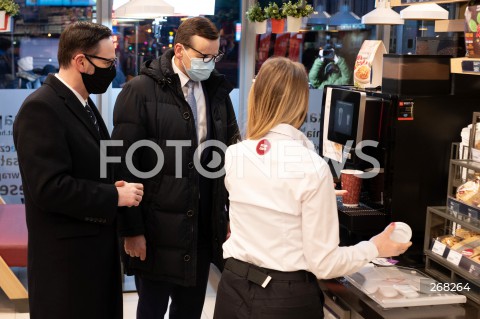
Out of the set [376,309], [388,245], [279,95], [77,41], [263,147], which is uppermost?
[77,41]

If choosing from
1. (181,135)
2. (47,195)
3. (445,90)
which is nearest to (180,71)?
(181,135)

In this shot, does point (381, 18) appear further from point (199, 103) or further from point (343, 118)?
point (199, 103)

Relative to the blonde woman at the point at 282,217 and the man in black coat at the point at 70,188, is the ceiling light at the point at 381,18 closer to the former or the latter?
the man in black coat at the point at 70,188

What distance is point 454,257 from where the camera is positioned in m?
2.66

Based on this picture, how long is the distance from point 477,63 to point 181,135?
4.20 feet

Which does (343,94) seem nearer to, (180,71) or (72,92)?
(180,71)

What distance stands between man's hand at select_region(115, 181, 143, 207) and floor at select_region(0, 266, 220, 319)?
1.99m

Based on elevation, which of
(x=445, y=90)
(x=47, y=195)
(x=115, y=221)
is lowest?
(x=115, y=221)

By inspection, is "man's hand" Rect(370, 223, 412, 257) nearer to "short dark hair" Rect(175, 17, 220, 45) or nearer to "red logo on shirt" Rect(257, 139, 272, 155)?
"red logo on shirt" Rect(257, 139, 272, 155)

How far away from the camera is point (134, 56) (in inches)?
241

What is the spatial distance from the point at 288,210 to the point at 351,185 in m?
A: 1.17

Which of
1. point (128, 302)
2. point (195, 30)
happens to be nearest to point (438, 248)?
point (195, 30)

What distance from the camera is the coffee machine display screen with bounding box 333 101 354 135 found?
3.16m

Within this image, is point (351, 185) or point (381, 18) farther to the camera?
point (381, 18)
